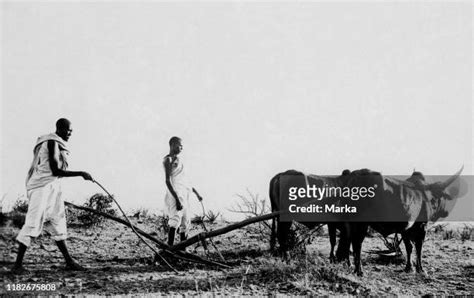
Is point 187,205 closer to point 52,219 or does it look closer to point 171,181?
point 171,181

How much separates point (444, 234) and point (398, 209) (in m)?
5.28

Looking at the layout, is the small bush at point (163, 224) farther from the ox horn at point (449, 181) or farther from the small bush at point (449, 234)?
the small bush at point (449, 234)

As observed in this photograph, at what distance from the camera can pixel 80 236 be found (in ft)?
30.3

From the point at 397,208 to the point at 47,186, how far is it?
5.30 m

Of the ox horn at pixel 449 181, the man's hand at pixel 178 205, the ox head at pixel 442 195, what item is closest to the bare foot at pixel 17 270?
the man's hand at pixel 178 205

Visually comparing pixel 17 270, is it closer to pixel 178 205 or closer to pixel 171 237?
pixel 171 237

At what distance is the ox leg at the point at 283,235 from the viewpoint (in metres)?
7.81

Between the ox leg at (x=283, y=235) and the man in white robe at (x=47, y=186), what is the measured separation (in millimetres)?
3148

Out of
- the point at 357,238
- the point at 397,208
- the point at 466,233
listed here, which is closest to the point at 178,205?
the point at 357,238

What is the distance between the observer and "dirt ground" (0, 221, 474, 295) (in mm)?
6336

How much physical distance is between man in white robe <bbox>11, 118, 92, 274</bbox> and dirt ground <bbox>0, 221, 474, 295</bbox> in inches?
22.9

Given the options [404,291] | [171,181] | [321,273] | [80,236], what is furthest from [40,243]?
[404,291]

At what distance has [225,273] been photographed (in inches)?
277

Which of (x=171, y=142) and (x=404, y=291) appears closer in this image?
(x=404, y=291)
